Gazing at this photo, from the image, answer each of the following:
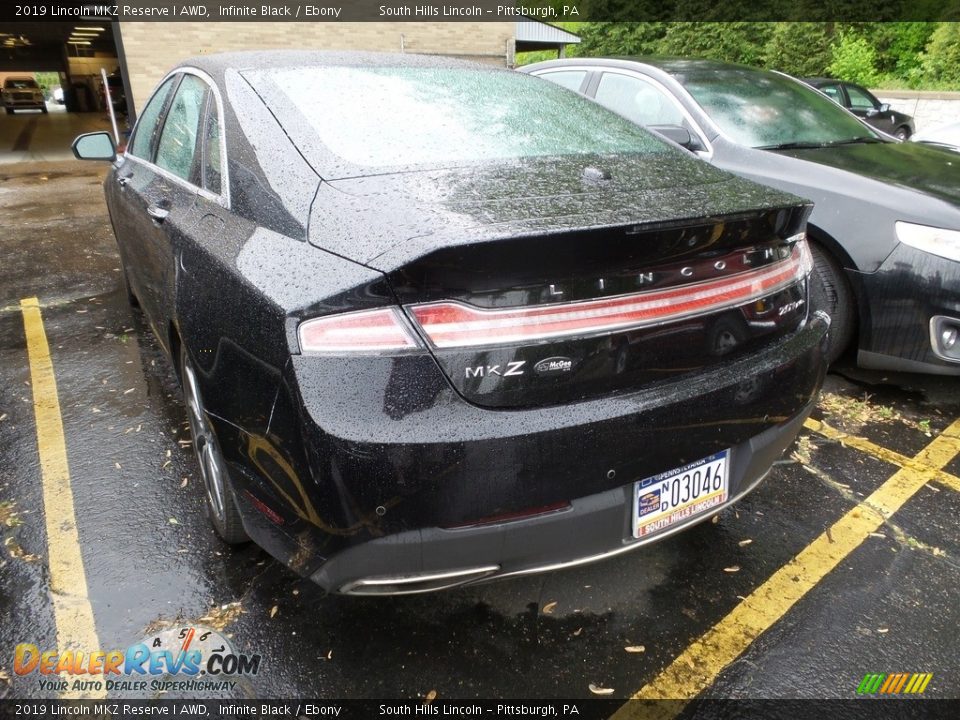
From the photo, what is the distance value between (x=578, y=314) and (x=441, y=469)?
0.47 m

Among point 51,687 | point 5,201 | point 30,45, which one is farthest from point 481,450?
point 30,45

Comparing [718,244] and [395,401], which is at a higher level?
[718,244]

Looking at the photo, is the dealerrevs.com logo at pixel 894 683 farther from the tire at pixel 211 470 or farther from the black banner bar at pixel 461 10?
the black banner bar at pixel 461 10

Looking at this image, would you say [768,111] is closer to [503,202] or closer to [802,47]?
[503,202]

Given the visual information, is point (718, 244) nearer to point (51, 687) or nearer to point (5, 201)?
point (51, 687)

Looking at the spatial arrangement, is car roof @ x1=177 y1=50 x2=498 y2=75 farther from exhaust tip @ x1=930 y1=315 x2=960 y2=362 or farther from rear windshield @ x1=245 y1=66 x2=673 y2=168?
exhaust tip @ x1=930 y1=315 x2=960 y2=362

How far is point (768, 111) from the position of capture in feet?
13.9

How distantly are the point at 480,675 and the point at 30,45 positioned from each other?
43.4 metres

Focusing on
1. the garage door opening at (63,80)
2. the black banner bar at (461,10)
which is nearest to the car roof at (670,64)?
the black banner bar at (461,10)

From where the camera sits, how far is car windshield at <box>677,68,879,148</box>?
160 inches

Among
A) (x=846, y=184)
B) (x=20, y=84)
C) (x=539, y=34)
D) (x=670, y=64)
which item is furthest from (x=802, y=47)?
(x=20, y=84)

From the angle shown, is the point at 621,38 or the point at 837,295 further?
the point at 621,38

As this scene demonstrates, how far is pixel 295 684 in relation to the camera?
186cm

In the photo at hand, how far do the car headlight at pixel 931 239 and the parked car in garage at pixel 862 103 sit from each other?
407 inches
